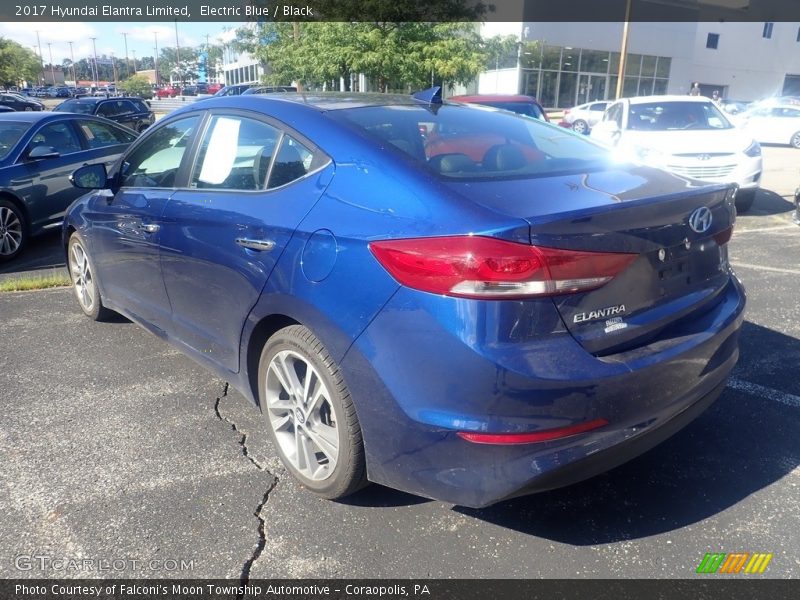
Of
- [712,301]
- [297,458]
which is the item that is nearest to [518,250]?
[712,301]

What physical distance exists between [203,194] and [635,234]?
2082 millimetres

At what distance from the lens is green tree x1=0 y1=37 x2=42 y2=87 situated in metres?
53.6

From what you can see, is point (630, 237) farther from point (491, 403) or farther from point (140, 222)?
point (140, 222)

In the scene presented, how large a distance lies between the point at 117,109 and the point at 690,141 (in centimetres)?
1587

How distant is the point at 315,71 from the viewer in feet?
60.3

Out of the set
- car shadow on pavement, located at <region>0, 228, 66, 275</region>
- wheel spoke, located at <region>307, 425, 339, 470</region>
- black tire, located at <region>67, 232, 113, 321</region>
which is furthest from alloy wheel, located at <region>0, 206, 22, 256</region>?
wheel spoke, located at <region>307, 425, 339, 470</region>

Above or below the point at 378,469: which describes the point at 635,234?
above

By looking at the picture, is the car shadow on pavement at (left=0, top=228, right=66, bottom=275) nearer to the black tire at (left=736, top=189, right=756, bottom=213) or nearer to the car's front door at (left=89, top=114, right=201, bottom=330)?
the car's front door at (left=89, top=114, right=201, bottom=330)

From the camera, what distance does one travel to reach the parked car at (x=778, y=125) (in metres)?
23.4

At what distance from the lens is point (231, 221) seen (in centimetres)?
299

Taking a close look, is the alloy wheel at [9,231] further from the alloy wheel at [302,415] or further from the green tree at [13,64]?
the green tree at [13,64]

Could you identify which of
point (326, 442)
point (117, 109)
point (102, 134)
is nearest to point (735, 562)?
point (326, 442)

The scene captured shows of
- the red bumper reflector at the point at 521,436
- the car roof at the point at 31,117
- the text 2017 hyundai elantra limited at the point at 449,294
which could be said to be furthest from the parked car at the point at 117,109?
the red bumper reflector at the point at 521,436

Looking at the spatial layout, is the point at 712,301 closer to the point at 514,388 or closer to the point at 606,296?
the point at 606,296
